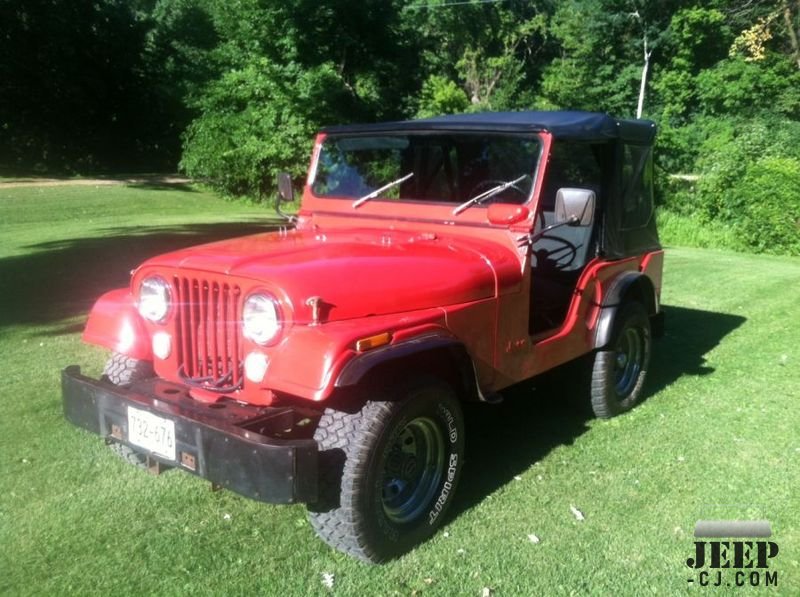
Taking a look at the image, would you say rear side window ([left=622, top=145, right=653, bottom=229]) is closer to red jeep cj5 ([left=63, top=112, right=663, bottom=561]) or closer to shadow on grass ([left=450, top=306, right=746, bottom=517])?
red jeep cj5 ([left=63, top=112, right=663, bottom=561])

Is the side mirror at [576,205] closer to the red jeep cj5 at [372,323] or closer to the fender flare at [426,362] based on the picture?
the red jeep cj5 at [372,323]

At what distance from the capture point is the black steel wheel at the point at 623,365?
476 centimetres

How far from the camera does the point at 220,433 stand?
2.85m

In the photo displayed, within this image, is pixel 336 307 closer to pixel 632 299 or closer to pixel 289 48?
pixel 632 299

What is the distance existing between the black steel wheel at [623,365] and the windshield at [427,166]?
1333 millimetres

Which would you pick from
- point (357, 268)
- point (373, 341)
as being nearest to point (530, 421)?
point (357, 268)

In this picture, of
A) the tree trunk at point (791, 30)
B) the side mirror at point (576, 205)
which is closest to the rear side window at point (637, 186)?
the side mirror at point (576, 205)

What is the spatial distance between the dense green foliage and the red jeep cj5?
12.2m

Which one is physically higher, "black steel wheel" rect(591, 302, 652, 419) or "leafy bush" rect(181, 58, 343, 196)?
"leafy bush" rect(181, 58, 343, 196)

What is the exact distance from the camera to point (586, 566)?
10.4 feet

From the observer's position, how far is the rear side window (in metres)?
4.92

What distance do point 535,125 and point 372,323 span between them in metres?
1.71

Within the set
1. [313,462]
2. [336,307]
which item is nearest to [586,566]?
[313,462]

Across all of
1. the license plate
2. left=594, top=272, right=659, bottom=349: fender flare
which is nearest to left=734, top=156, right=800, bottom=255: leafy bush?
left=594, top=272, right=659, bottom=349: fender flare
